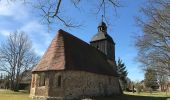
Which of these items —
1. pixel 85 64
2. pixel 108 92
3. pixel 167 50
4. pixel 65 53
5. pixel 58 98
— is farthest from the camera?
pixel 108 92

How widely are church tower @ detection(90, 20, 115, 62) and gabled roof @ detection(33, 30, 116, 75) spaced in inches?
339

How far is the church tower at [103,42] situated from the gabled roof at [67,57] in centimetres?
861

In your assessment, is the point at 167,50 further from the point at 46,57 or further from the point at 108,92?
the point at 108,92

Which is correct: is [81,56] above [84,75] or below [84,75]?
above

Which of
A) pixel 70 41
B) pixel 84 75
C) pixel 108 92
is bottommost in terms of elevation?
pixel 108 92

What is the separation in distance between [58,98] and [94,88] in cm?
683

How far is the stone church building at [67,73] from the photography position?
23.7m

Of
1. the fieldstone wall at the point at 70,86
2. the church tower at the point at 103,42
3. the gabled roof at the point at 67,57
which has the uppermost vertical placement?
the church tower at the point at 103,42

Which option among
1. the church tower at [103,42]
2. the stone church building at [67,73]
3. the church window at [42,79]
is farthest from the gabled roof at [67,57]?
the church tower at [103,42]

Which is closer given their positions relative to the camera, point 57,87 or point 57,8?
point 57,8

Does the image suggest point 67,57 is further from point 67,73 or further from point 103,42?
point 103,42

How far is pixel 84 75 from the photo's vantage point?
86.0 ft

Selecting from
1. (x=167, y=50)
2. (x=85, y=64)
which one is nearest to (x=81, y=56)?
(x=85, y=64)

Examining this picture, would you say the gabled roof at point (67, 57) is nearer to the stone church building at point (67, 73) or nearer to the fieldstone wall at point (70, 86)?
the stone church building at point (67, 73)
